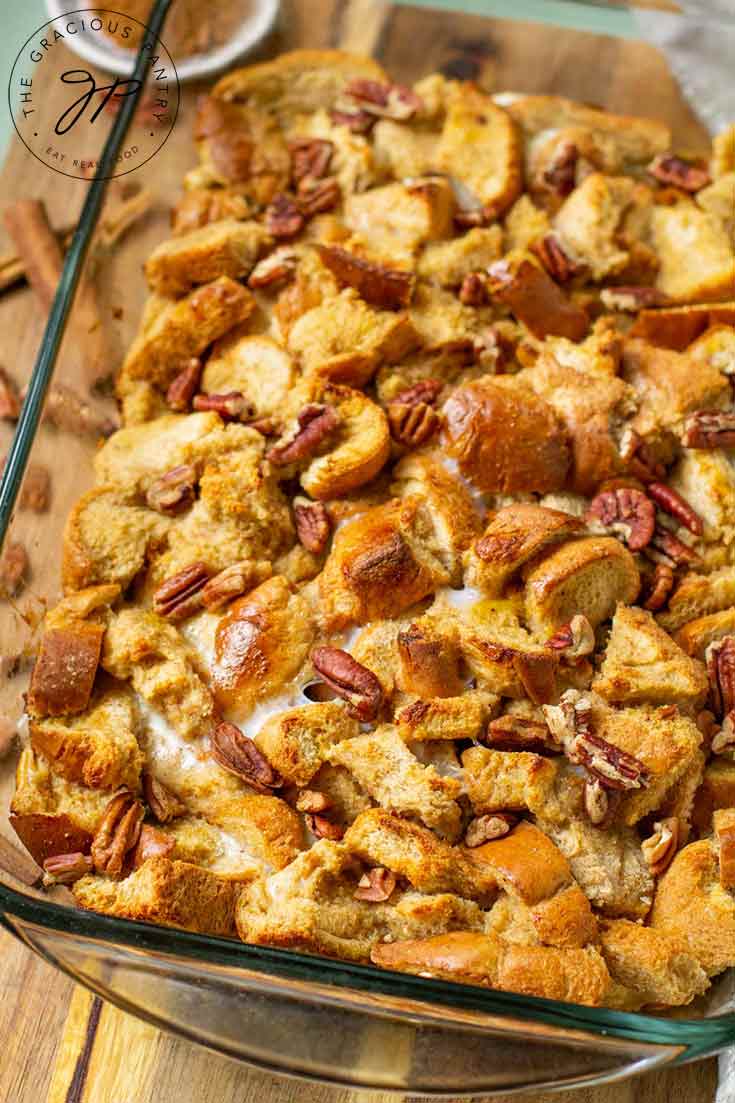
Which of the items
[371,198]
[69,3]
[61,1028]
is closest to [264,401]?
[371,198]

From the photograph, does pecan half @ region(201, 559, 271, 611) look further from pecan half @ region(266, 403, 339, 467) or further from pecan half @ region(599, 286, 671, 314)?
pecan half @ region(599, 286, 671, 314)

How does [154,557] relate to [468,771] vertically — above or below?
above

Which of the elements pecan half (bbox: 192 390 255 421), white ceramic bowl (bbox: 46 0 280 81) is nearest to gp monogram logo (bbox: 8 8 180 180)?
white ceramic bowl (bbox: 46 0 280 81)

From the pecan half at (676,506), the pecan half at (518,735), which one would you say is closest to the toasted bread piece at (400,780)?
the pecan half at (518,735)

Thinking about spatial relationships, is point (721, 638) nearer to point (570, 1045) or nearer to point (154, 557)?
point (570, 1045)

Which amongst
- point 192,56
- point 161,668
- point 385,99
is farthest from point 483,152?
point 161,668

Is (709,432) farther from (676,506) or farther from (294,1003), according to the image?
(294,1003)

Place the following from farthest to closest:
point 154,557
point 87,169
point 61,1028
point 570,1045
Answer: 1. point 87,169
2. point 154,557
3. point 61,1028
4. point 570,1045
